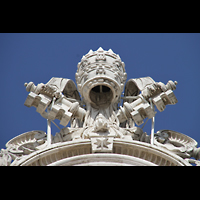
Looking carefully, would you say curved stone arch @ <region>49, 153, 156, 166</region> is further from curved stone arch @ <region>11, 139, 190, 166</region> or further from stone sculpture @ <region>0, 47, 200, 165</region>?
stone sculpture @ <region>0, 47, 200, 165</region>

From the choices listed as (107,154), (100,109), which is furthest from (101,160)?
(100,109)

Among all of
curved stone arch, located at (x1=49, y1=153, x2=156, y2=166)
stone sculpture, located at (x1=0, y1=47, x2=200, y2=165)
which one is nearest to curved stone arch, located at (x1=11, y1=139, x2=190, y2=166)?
curved stone arch, located at (x1=49, y1=153, x2=156, y2=166)

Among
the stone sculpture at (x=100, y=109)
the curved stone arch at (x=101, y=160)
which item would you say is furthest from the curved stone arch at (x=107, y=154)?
the stone sculpture at (x=100, y=109)

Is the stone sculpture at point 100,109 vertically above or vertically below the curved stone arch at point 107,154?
above

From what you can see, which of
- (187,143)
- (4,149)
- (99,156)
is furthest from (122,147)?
(4,149)

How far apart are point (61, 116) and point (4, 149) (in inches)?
103

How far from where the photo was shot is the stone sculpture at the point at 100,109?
76.8ft

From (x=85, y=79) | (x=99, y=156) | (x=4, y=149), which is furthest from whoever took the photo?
(x=85, y=79)

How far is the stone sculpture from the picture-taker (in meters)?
23.4

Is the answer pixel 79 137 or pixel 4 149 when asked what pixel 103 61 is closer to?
pixel 79 137

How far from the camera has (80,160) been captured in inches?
868

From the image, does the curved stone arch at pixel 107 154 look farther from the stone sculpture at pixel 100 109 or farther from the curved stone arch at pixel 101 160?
the stone sculpture at pixel 100 109

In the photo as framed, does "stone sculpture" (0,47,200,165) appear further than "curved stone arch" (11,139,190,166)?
Yes

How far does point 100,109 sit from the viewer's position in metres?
25.4
